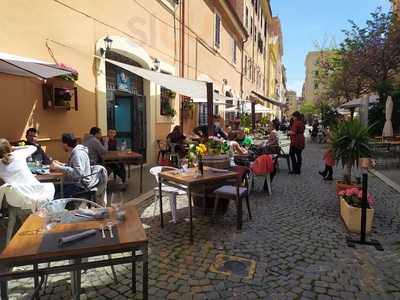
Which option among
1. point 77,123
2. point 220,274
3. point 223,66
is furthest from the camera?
point 223,66

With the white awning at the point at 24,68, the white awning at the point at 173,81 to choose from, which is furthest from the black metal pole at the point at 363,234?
the white awning at the point at 24,68

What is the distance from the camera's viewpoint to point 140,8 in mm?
9664

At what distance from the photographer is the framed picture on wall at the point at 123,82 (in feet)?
31.2

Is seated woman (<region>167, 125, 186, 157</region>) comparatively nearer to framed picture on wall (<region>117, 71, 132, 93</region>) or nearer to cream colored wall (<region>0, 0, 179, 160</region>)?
framed picture on wall (<region>117, 71, 132, 93</region>)

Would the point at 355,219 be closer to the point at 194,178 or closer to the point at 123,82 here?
the point at 194,178

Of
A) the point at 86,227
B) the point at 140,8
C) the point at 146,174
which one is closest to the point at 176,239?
the point at 86,227

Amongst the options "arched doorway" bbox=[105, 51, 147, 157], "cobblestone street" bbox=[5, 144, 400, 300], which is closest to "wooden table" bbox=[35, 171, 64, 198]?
"cobblestone street" bbox=[5, 144, 400, 300]

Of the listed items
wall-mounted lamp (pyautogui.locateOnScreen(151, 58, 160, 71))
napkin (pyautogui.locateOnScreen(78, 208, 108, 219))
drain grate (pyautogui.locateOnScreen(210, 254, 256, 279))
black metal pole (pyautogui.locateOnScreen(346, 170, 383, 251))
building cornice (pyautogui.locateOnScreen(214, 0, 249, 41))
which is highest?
building cornice (pyautogui.locateOnScreen(214, 0, 249, 41))

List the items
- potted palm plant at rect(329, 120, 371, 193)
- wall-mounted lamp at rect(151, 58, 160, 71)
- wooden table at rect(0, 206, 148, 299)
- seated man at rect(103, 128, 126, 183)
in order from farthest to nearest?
wall-mounted lamp at rect(151, 58, 160, 71), seated man at rect(103, 128, 126, 183), potted palm plant at rect(329, 120, 371, 193), wooden table at rect(0, 206, 148, 299)

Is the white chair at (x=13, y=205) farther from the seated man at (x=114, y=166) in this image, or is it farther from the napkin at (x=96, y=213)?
the seated man at (x=114, y=166)

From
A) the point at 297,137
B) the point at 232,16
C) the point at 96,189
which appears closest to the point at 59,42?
the point at 96,189

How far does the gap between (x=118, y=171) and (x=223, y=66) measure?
1385 centimetres

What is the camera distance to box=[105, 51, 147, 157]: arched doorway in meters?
9.77

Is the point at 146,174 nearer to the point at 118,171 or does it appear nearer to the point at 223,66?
the point at 118,171
